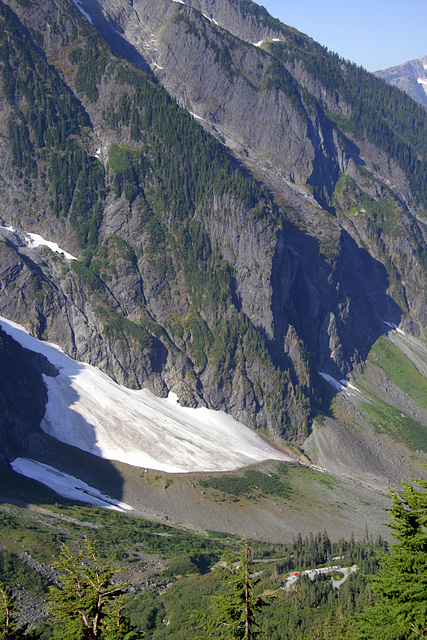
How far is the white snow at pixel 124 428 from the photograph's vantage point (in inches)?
6718

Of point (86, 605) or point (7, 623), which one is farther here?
point (86, 605)

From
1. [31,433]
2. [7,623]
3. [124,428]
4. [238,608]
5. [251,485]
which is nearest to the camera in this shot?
[7,623]

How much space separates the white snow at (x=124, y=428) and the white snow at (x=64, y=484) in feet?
53.9

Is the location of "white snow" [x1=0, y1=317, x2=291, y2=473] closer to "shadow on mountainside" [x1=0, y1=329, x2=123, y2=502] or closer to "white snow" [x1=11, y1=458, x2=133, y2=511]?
"shadow on mountainside" [x1=0, y1=329, x2=123, y2=502]

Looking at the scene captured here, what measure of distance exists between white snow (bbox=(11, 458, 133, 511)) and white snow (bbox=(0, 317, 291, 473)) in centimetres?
1644

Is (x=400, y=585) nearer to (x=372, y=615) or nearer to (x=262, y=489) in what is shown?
(x=372, y=615)

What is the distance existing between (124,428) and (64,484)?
1327 inches

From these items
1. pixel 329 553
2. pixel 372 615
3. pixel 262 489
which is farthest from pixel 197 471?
pixel 372 615

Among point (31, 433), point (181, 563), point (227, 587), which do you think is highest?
point (227, 587)

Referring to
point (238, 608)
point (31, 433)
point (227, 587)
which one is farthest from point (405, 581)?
point (31, 433)

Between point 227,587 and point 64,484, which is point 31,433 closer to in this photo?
point 64,484

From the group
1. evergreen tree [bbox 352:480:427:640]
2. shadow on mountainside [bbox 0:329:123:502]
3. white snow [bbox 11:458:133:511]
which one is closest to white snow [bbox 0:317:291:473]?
shadow on mountainside [bbox 0:329:123:502]

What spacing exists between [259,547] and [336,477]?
5951 centimetres

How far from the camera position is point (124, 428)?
178 meters
